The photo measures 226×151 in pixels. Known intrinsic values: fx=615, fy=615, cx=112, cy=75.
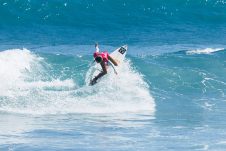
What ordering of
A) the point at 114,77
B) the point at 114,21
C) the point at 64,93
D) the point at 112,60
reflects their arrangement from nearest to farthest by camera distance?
the point at 64,93, the point at 112,60, the point at 114,77, the point at 114,21

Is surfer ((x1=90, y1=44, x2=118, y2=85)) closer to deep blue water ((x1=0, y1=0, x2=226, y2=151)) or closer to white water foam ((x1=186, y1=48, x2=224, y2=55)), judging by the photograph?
deep blue water ((x1=0, y1=0, x2=226, y2=151))

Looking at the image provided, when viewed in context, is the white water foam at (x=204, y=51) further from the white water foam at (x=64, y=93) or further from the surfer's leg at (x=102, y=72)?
the surfer's leg at (x=102, y=72)

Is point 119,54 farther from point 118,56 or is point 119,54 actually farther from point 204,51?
point 204,51

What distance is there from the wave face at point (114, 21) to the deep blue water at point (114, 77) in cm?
4

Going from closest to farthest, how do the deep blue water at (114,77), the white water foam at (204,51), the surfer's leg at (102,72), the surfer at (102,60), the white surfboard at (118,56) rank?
the deep blue water at (114,77) < the surfer at (102,60) < the surfer's leg at (102,72) < the white surfboard at (118,56) < the white water foam at (204,51)

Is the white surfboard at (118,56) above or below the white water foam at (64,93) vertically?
above

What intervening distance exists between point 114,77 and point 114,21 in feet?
32.6

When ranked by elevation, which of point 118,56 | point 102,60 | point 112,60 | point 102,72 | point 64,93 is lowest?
point 64,93

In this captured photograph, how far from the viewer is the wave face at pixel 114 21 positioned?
26141 millimetres

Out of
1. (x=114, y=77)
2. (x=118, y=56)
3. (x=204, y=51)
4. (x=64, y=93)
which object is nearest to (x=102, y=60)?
(x=114, y=77)

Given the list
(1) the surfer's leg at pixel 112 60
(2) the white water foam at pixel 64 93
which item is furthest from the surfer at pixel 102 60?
(2) the white water foam at pixel 64 93

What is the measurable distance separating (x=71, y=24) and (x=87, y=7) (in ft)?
5.09

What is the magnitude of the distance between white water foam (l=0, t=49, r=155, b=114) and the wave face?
227 inches

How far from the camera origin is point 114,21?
28.0 meters
